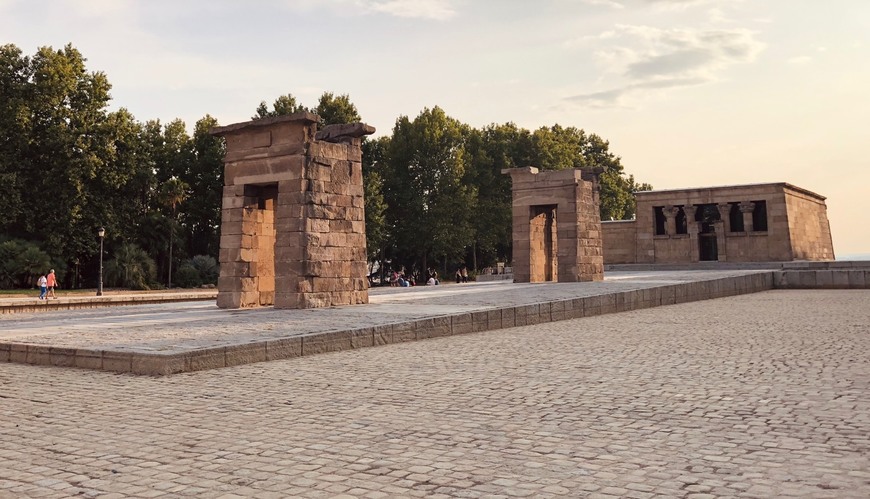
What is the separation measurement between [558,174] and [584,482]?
23684 millimetres

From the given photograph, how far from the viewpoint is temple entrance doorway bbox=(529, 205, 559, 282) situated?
2823cm

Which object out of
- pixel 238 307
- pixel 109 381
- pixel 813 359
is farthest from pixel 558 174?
pixel 109 381

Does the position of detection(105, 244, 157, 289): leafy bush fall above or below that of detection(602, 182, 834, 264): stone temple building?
below

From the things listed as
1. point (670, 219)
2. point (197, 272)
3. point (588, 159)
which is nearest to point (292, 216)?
point (197, 272)

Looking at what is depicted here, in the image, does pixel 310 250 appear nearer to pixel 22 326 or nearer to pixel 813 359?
pixel 22 326

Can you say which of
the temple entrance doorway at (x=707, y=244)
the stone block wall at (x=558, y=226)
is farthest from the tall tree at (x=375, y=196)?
the temple entrance doorway at (x=707, y=244)

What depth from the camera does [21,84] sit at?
39844mm

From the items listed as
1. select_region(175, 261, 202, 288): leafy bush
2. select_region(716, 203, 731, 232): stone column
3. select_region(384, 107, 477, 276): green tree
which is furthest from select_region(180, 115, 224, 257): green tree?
select_region(716, 203, 731, 232): stone column

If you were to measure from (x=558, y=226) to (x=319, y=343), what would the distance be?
706 inches

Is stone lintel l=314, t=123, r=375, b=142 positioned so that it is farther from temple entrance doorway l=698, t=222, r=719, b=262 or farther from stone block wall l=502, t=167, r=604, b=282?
temple entrance doorway l=698, t=222, r=719, b=262

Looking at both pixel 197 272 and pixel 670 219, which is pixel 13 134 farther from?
pixel 670 219

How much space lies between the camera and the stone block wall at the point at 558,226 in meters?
26.5

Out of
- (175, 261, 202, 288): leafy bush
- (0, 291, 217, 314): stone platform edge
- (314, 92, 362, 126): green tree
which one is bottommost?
(0, 291, 217, 314): stone platform edge

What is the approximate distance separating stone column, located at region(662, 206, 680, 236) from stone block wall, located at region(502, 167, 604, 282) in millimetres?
17123
